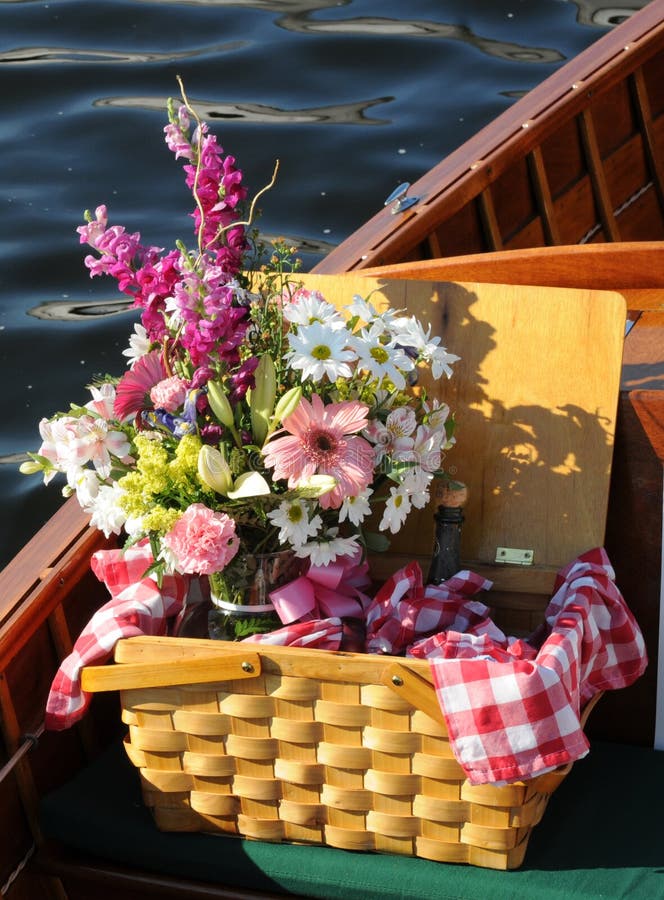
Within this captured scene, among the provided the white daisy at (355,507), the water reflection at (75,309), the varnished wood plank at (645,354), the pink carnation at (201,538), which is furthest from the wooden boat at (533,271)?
the water reflection at (75,309)

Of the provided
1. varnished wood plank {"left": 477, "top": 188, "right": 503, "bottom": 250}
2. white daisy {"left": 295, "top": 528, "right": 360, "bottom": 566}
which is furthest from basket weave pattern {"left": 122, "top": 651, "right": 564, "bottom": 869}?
varnished wood plank {"left": 477, "top": 188, "right": 503, "bottom": 250}

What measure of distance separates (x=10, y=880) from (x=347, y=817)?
407mm

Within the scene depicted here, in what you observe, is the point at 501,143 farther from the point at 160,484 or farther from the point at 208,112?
the point at 208,112

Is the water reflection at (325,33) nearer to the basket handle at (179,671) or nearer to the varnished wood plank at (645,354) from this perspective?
the varnished wood plank at (645,354)

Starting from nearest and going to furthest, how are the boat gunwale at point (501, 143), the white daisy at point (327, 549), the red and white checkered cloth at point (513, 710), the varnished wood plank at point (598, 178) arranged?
the red and white checkered cloth at point (513, 710)
the white daisy at point (327, 549)
the boat gunwale at point (501, 143)
the varnished wood plank at point (598, 178)

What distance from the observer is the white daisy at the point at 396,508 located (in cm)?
135

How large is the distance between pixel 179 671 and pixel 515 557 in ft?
1.55

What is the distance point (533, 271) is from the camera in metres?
1.94

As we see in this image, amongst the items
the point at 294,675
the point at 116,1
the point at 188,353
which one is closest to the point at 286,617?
the point at 294,675

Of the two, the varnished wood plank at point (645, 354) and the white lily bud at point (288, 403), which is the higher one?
the white lily bud at point (288, 403)

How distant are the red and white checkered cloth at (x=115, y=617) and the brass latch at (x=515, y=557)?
1.29 feet

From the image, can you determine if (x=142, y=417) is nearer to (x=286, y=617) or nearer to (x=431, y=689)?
(x=286, y=617)

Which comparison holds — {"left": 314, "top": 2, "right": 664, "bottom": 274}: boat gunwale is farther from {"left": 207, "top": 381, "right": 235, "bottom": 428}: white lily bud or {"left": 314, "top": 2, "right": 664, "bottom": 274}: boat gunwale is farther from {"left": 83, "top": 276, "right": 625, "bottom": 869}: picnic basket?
{"left": 207, "top": 381, "right": 235, "bottom": 428}: white lily bud

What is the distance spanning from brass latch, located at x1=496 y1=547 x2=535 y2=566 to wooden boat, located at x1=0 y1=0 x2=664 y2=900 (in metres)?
0.15
